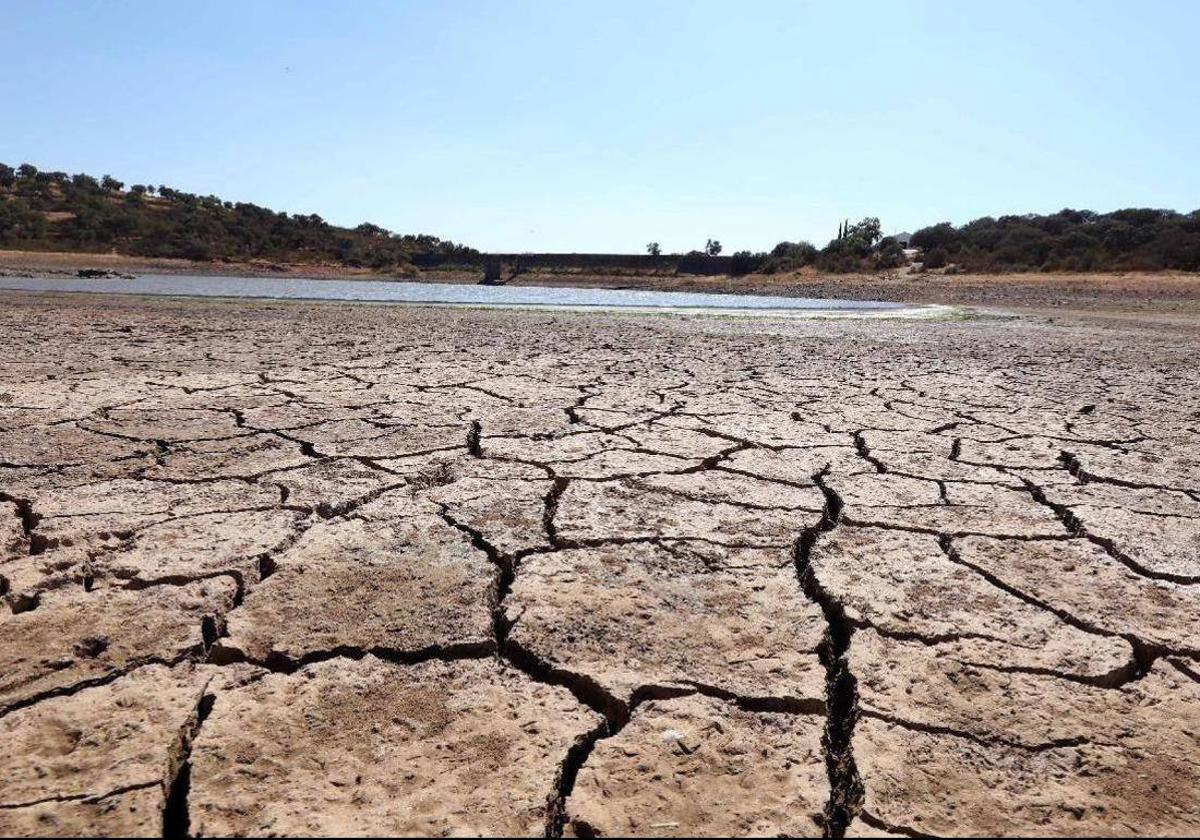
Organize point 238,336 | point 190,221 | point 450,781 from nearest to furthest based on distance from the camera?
point 450,781 → point 238,336 → point 190,221

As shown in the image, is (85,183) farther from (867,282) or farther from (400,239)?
(867,282)

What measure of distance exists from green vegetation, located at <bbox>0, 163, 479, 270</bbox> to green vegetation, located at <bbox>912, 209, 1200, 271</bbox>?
17.5 m

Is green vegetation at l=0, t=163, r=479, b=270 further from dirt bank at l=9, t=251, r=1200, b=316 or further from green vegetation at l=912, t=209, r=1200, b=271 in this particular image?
green vegetation at l=912, t=209, r=1200, b=271

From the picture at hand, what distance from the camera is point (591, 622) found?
1.52m

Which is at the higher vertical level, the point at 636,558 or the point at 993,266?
the point at 993,266

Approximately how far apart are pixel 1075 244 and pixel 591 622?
2494 centimetres

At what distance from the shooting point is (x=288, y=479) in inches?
92.1

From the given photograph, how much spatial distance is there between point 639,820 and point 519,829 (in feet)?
0.52

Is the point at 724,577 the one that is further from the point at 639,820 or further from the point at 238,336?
the point at 238,336

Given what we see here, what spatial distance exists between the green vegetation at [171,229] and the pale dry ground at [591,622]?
92.6ft

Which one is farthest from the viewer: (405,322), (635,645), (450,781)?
(405,322)

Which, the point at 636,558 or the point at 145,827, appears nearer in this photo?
the point at 145,827

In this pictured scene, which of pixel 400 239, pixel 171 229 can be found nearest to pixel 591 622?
pixel 171 229

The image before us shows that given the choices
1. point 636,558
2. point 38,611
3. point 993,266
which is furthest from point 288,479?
point 993,266
